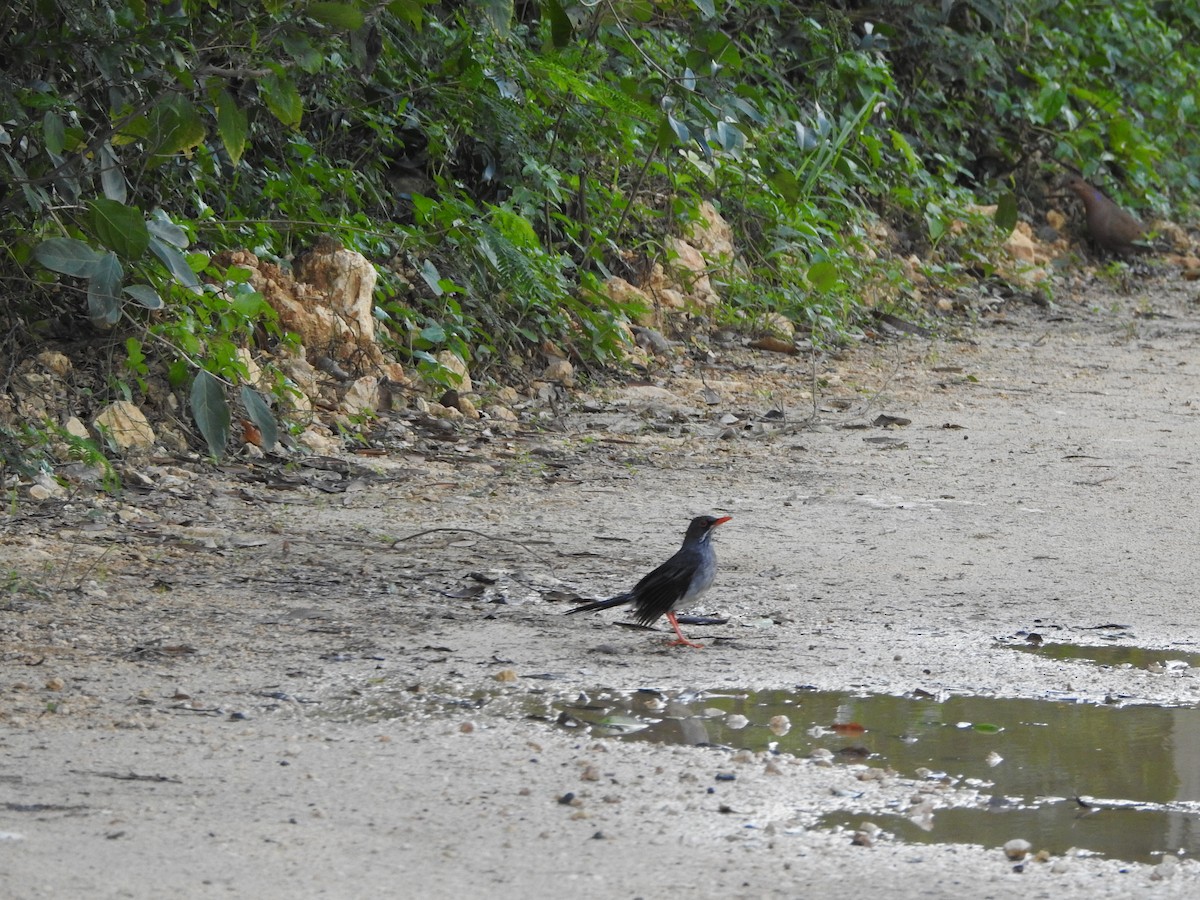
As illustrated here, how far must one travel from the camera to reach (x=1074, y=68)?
535 inches

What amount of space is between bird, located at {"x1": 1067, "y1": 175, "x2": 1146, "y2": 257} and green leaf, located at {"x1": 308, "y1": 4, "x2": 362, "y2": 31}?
9884mm

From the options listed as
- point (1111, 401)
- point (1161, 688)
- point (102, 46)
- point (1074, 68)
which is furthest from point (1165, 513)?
point (1074, 68)

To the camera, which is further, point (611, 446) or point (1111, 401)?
point (1111, 401)

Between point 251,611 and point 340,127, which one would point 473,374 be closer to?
point 340,127

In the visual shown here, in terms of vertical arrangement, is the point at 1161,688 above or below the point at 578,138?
below

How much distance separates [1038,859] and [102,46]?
434 cm

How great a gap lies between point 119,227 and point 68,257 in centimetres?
16

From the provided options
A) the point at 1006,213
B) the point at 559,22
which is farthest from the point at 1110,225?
the point at 559,22

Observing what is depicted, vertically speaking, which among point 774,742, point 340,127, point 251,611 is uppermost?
point 340,127

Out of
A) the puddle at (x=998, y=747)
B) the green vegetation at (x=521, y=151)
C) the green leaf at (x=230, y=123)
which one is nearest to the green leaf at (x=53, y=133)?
the green vegetation at (x=521, y=151)

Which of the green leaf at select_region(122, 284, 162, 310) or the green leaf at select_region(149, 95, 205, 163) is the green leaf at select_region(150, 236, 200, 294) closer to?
the green leaf at select_region(122, 284, 162, 310)

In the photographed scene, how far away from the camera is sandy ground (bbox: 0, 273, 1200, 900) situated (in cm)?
276

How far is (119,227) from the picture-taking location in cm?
424

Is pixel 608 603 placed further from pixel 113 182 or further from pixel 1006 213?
pixel 113 182
